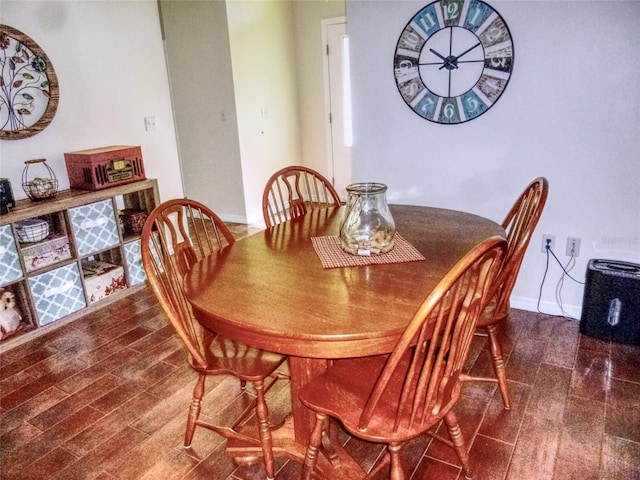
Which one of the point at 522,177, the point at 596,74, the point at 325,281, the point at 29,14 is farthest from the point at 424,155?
the point at 29,14

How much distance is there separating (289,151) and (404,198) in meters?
2.64

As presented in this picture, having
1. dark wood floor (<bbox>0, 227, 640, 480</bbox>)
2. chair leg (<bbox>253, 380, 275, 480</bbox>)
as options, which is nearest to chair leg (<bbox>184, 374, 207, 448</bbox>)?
dark wood floor (<bbox>0, 227, 640, 480</bbox>)

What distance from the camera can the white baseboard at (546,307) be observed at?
2643 mm

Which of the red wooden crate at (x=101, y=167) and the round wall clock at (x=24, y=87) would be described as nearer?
the round wall clock at (x=24, y=87)

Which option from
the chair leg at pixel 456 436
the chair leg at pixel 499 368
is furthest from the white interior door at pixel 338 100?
the chair leg at pixel 456 436

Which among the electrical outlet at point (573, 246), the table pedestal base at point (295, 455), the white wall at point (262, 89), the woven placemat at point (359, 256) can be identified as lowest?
the table pedestal base at point (295, 455)

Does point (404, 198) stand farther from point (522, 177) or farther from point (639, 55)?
point (639, 55)

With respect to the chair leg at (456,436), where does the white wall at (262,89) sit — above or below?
above

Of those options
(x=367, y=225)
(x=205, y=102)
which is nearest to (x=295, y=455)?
(x=367, y=225)

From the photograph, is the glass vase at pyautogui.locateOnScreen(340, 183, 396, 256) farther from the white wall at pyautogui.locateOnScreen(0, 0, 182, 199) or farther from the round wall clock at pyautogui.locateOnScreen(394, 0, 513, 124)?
the white wall at pyautogui.locateOnScreen(0, 0, 182, 199)

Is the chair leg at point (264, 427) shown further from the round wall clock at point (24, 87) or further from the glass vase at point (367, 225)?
the round wall clock at point (24, 87)

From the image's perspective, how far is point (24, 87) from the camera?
2848mm

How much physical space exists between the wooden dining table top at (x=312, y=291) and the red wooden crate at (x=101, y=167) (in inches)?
62.4

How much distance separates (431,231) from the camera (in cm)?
197
